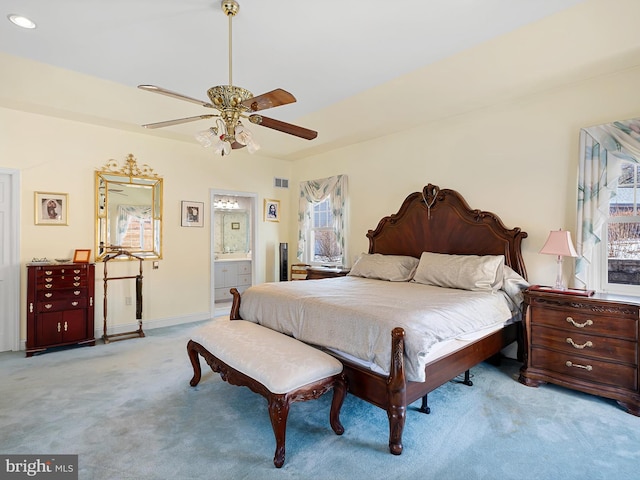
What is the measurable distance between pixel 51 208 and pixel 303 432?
395cm

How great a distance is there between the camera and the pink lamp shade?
2.89m

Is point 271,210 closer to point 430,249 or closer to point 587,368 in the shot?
point 430,249

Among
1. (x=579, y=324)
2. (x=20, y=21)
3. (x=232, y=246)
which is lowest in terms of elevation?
(x=579, y=324)

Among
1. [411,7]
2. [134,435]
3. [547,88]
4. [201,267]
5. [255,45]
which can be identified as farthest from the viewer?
[201,267]

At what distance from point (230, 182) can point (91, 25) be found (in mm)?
2977

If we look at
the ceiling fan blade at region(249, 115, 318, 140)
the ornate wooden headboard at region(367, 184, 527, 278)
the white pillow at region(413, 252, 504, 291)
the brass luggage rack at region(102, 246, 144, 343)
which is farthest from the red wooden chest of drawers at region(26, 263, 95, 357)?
the white pillow at region(413, 252, 504, 291)

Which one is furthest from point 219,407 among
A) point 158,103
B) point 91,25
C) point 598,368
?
point 158,103

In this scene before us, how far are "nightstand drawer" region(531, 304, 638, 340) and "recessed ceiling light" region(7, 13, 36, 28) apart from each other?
470cm

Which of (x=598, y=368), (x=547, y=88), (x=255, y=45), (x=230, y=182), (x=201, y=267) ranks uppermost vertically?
(x=255, y=45)

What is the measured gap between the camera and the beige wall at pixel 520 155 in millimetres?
3129

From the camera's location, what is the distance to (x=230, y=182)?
5.55 metres

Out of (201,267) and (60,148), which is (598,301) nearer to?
(201,267)

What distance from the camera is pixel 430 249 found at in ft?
13.7

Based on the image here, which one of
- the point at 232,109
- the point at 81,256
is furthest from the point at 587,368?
the point at 81,256
